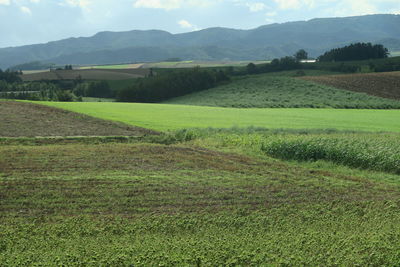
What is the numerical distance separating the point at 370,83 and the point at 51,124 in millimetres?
54317

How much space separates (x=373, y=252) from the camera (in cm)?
941

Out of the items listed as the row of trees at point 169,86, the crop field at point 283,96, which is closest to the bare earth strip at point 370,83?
the crop field at point 283,96

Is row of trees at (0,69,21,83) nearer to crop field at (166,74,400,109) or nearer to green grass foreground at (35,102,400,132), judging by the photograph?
crop field at (166,74,400,109)

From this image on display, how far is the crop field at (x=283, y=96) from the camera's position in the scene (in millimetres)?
53875

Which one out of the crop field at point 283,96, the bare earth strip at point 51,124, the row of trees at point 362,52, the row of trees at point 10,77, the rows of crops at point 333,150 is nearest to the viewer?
the rows of crops at point 333,150

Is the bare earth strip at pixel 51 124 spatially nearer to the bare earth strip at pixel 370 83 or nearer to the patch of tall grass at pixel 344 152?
the patch of tall grass at pixel 344 152

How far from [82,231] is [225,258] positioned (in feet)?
13.0

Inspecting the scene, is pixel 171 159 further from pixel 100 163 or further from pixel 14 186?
pixel 14 186

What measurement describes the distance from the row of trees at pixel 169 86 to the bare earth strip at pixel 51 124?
39766 millimetres

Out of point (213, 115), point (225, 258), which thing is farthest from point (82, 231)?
point (213, 115)

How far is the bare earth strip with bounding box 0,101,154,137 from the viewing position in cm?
2664

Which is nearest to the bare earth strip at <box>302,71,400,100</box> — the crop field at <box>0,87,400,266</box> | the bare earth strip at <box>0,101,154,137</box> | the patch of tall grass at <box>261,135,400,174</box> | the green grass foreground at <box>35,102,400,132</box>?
the green grass foreground at <box>35,102,400,132</box>

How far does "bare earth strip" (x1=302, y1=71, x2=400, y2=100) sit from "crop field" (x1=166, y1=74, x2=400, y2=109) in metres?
0.30

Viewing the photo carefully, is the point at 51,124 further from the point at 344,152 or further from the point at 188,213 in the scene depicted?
the point at 188,213
